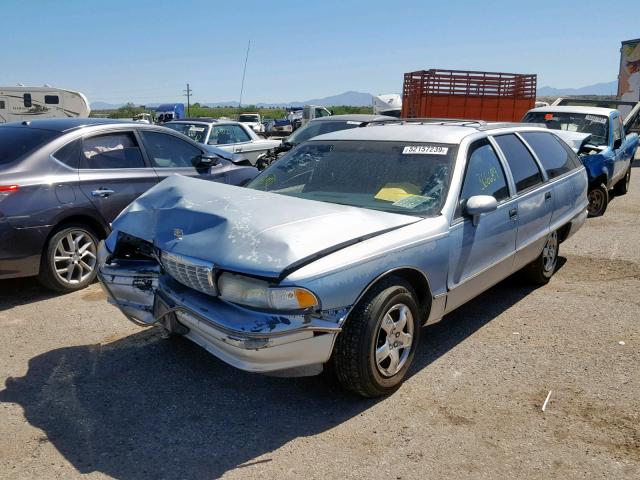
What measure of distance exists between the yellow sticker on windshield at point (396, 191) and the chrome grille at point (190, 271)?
1.44 meters

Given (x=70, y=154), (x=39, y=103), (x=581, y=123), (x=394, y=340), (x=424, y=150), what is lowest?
(x=394, y=340)

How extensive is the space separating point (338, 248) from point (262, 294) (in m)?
0.51

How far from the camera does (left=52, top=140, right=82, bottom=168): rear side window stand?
553 cm

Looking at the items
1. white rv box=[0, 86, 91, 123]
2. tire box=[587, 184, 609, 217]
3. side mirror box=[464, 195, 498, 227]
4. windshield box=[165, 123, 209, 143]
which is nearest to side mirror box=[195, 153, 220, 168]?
side mirror box=[464, 195, 498, 227]

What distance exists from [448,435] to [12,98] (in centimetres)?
2018

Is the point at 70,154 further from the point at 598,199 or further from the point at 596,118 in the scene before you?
the point at 596,118

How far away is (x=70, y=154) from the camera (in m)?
5.62

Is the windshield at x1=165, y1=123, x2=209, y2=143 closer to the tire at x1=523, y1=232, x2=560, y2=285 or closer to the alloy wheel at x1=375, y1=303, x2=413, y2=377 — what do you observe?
the tire at x1=523, y1=232, x2=560, y2=285

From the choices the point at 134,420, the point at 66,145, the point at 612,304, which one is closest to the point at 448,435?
the point at 134,420

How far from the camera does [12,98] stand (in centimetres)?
1928

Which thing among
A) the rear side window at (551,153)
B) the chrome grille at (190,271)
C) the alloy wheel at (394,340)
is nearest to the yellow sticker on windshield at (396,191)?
Result: the alloy wheel at (394,340)

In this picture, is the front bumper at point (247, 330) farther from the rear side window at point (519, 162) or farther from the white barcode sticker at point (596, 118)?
the white barcode sticker at point (596, 118)

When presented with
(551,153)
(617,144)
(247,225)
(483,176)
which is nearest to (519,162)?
(483,176)

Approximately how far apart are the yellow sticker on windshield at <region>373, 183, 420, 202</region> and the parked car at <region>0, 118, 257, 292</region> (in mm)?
3008
